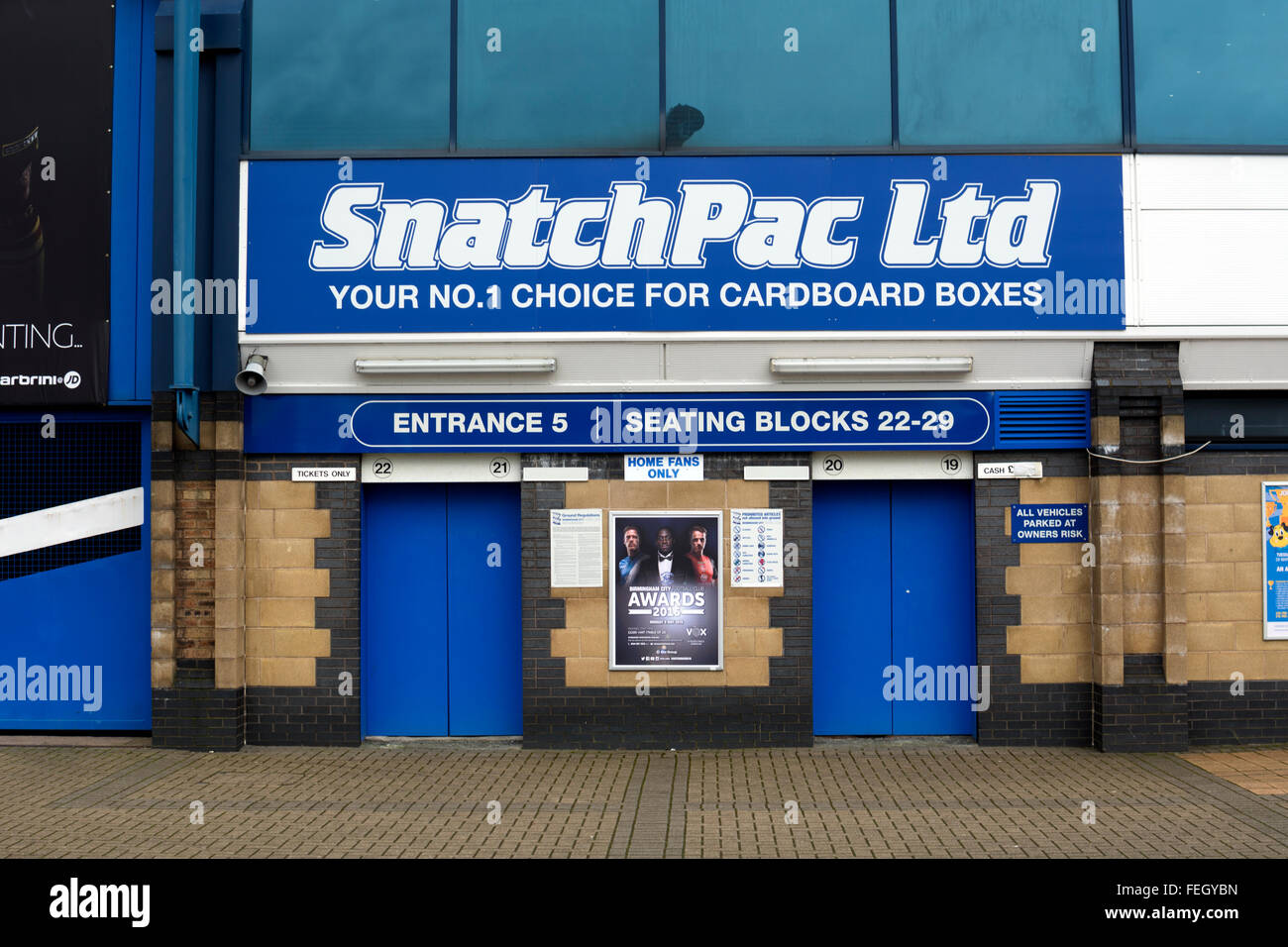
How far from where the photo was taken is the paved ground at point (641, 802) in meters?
7.21

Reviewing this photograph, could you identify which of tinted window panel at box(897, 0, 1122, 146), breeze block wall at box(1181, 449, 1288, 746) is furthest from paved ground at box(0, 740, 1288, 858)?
tinted window panel at box(897, 0, 1122, 146)

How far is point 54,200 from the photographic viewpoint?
34.1ft

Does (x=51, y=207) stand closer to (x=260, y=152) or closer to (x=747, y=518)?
(x=260, y=152)

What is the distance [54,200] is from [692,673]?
A: 24.9 feet

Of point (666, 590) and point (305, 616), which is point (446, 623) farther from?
point (666, 590)

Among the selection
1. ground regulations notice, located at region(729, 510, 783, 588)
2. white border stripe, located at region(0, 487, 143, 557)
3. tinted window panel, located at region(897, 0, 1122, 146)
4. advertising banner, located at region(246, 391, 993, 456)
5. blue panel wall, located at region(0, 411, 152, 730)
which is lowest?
blue panel wall, located at region(0, 411, 152, 730)

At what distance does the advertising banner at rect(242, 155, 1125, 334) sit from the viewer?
10.1m

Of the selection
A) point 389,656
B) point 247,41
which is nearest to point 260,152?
point 247,41

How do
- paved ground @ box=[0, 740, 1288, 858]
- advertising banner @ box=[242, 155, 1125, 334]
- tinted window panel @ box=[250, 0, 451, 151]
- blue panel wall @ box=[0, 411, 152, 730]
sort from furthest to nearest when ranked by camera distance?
blue panel wall @ box=[0, 411, 152, 730] < tinted window panel @ box=[250, 0, 451, 151] < advertising banner @ box=[242, 155, 1125, 334] < paved ground @ box=[0, 740, 1288, 858]

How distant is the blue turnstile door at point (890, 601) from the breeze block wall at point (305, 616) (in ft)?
14.6

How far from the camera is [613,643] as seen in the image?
10.1 metres

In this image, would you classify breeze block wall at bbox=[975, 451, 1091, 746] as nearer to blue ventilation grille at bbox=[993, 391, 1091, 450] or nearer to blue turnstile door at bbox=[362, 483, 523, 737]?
blue ventilation grille at bbox=[993, 391, 1091, 450]

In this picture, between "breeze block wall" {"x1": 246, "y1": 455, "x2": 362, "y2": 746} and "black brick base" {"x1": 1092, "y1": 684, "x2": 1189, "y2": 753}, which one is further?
"breeze block wall" {"x1": 246, "y1": 455, "x2": 362, "y2": 746}

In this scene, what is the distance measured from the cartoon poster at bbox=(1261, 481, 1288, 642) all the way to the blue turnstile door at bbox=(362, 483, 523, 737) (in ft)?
23.2
